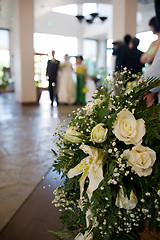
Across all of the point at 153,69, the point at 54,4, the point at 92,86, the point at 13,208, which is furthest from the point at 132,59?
the point at 54,4

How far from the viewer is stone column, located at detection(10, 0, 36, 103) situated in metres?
9.82

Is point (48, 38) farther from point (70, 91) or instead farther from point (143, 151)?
point (143, 151)

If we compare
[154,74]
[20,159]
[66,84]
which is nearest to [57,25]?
[66,84]

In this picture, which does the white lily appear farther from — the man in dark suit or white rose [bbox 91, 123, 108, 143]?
the man in dark suit

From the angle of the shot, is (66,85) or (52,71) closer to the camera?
(52,71)

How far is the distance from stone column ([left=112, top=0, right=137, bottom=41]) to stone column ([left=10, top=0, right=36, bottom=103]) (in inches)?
131

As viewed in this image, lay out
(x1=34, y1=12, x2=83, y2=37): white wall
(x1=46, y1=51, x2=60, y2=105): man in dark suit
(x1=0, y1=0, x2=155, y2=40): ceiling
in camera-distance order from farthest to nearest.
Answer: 1. (x1=34, y1=12, x2=83, y2=37): white wall
2. (x1=0, y1=0, x2=155, y2=40): ceiling
3. (x1=46, y1=51, x2=60, y2=105): man in dark suit

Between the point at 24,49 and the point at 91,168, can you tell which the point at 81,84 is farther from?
the point at 91,168

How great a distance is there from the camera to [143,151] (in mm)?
782

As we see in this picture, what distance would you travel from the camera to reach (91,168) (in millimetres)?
813

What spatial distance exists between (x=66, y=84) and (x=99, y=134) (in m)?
9.90

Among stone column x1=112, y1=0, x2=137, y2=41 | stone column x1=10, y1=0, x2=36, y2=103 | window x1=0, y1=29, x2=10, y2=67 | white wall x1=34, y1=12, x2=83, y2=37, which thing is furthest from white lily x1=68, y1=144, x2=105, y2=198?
window x1=0, y1=29, x2=10, y2=67

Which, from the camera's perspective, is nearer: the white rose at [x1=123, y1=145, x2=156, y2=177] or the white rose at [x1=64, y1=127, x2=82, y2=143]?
the white rose at [x1=123, y1=145, x2=156, y2=177]

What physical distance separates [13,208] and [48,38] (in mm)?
17336
